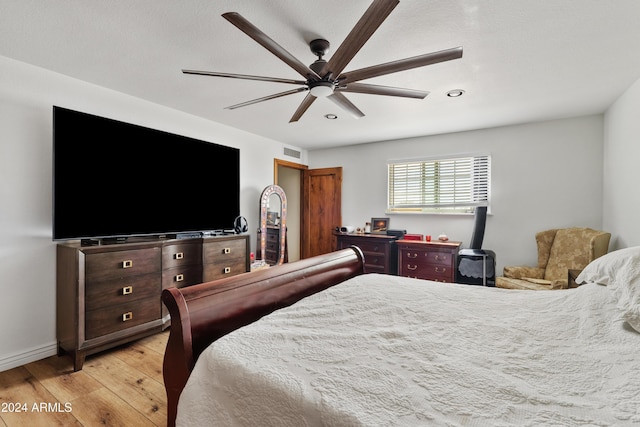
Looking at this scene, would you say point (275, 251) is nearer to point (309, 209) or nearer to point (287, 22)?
point (309, 209)

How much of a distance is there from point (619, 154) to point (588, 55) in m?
1.48

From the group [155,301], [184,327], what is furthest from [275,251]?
[184,327]

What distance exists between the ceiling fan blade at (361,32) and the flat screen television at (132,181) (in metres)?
2.13

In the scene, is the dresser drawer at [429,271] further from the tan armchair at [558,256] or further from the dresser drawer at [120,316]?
the dresser drawer at [120,316]

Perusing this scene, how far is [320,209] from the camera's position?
5.75 meters

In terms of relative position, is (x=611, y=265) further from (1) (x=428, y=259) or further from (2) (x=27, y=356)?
(2) (x=27, y=356)

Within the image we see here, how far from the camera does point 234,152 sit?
3963mm

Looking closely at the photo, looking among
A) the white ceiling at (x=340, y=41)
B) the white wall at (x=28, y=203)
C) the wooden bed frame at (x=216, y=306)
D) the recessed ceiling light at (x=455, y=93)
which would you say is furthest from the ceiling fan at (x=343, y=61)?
→ the white wall at (x=28, y=203)

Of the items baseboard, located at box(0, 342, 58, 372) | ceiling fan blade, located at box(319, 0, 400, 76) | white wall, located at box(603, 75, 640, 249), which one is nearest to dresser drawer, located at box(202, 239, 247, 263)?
baseboard, located at box(0, 342, 58, 372)

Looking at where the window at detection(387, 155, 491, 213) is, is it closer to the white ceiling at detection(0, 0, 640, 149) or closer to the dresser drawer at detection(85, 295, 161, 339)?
the white ceiling at detection(0, 0, 640, 149)

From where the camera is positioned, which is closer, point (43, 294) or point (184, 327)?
point (184, 327)

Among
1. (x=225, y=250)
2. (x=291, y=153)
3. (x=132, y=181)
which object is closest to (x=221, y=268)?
(x=225, y=250)

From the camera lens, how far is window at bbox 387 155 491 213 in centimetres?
439

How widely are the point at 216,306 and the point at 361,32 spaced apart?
154 cm
